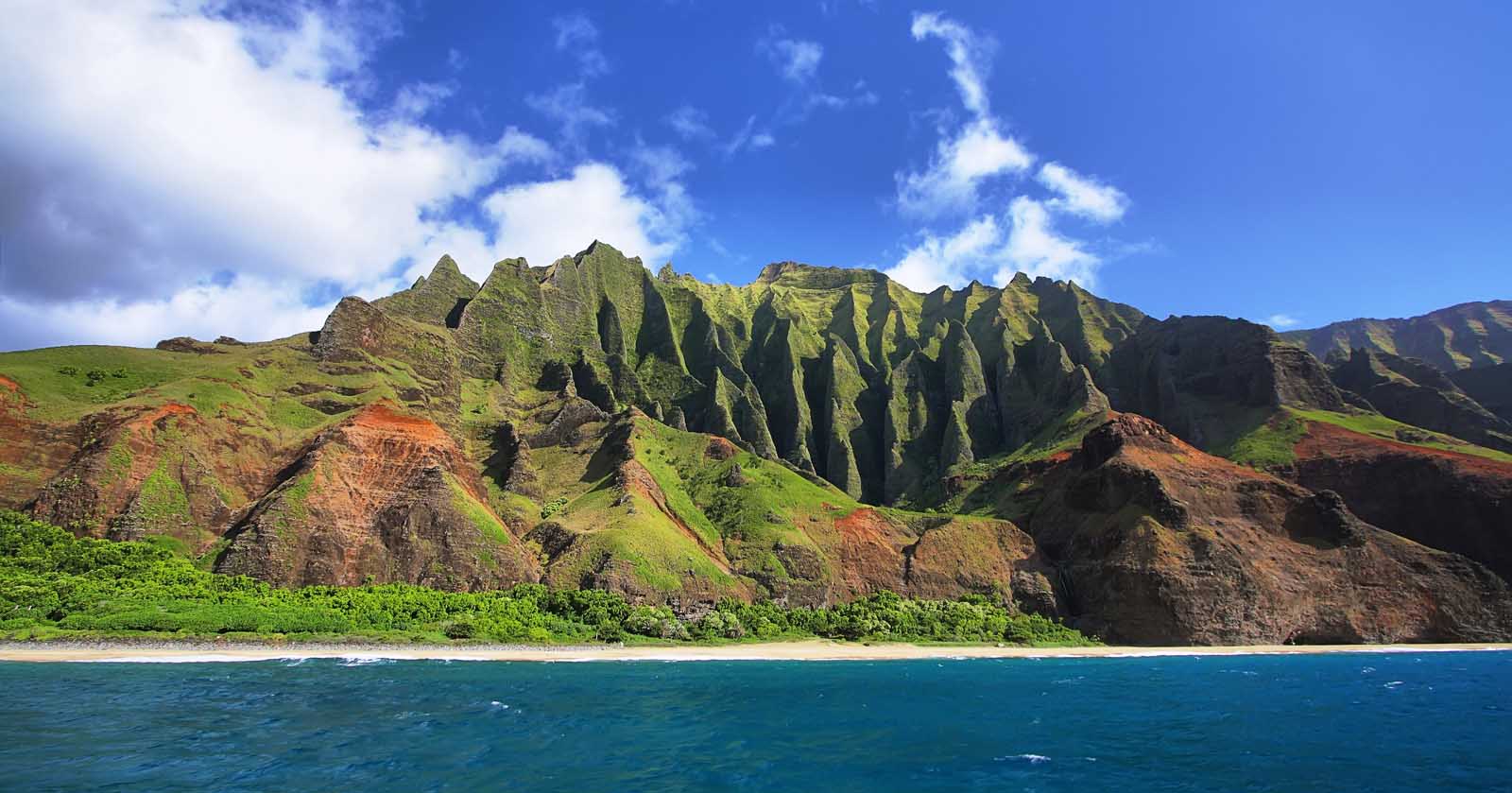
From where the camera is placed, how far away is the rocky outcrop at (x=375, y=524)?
77250 mm

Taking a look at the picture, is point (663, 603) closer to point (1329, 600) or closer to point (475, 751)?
point (475, 751)

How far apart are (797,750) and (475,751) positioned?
13132mm

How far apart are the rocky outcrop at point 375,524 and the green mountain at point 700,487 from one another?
0.28 metres

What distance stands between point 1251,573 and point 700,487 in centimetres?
7494

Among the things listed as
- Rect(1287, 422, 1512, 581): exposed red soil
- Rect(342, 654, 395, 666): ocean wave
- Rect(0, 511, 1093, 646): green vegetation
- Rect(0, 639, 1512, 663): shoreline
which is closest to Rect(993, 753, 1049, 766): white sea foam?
Rect(0, 639, 1512, 663): shoreline

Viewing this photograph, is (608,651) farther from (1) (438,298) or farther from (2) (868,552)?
(1) (438,298)

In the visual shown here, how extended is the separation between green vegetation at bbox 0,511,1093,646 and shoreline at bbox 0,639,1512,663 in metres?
1.82

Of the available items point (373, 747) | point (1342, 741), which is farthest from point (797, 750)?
point (1342, 741)

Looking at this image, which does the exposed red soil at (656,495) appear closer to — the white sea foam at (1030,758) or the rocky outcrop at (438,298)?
the rocky outcrop at (438,298)

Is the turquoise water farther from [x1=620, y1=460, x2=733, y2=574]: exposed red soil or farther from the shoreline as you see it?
[x1=620, y1=460, x2=733, y2=574]: exposed red soil

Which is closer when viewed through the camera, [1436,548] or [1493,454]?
[1436,548]

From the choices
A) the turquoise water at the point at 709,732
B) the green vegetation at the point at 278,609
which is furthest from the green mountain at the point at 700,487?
the turquoise water at the point at 709,732

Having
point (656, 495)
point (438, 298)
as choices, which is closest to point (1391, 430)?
point (656, 495)

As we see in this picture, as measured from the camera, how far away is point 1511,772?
30281 millimetres
